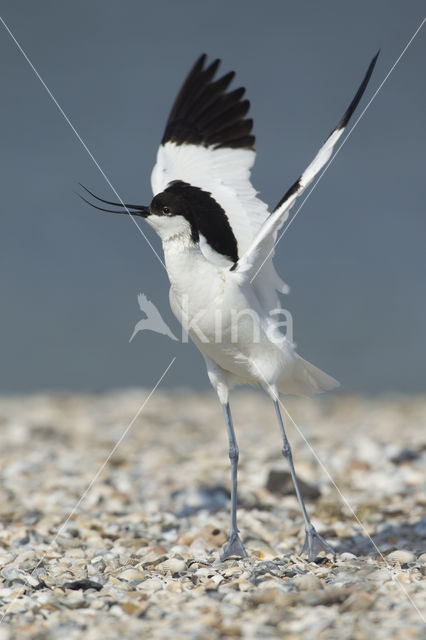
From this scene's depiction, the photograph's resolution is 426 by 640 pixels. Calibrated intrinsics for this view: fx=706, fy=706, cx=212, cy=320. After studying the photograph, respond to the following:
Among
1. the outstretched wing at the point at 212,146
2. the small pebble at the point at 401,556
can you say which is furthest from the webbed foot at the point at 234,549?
the outstretched wing at the point at 212,146

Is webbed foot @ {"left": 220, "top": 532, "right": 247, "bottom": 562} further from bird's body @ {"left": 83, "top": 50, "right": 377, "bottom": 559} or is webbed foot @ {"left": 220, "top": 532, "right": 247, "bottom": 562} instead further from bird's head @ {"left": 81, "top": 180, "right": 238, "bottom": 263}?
bird's head @ {"left": 81, "top": 180, "right": 238, "bottom": 263}

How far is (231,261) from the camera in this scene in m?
5.81

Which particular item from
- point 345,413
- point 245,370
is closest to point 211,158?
point 245,370

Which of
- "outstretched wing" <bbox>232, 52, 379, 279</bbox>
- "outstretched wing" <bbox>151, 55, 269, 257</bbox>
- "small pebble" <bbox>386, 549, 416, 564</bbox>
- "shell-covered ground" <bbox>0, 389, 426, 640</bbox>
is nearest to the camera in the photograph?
"shell-covered ground" <bbox>0, 389, 426, 640</bbox>

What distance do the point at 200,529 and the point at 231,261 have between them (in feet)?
7.90

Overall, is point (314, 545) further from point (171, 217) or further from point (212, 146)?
point (212, 146)

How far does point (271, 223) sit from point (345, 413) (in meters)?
10.7

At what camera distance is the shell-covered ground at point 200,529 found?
11.7 ft

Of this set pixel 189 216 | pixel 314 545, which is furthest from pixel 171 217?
pixel 314 545

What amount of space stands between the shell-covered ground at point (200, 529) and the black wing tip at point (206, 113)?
2.69 m

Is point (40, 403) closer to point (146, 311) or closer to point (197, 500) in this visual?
point (197, 500)

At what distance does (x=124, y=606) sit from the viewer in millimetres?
3766

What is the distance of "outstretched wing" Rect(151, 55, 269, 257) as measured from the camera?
20.2 ft

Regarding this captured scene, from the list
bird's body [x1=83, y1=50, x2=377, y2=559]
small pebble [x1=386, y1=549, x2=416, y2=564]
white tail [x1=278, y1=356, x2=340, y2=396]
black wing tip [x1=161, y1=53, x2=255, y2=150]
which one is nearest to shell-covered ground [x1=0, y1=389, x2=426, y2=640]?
small pebble [x1=386, y1=549, x2=416, y2=564]
